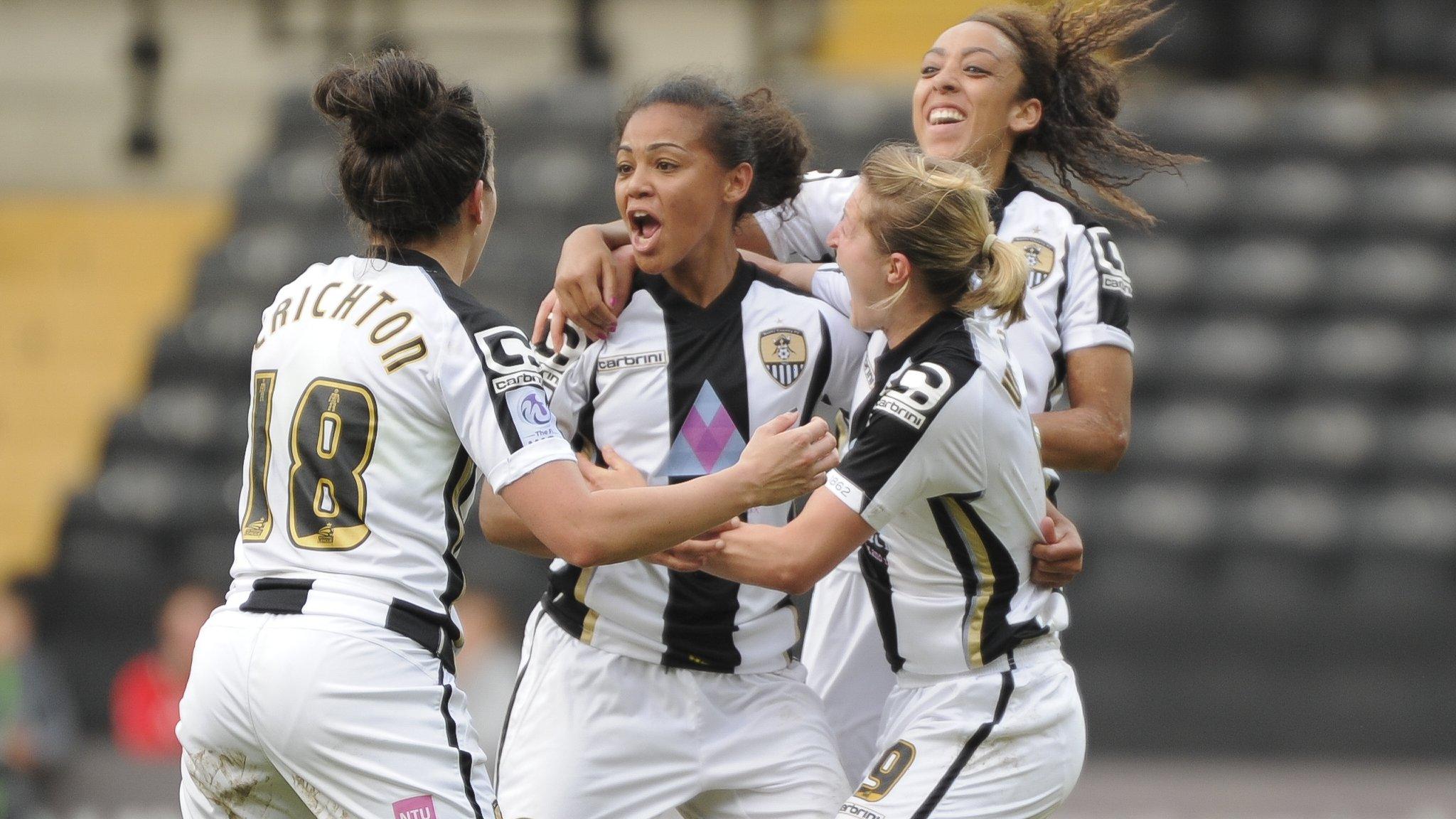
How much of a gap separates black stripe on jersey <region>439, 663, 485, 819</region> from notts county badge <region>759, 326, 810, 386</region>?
1044mm

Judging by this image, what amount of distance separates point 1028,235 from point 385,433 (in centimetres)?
157

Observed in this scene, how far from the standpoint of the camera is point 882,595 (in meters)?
3.52

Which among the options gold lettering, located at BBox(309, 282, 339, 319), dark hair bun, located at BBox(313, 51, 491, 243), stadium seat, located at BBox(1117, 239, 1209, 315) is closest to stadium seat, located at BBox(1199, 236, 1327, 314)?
stadium seat, located at BBox(1117, 239, 1209, 315)

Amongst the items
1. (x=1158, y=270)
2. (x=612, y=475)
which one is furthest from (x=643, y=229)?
(x=1158, y=270)

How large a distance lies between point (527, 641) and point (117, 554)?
19.9 ft

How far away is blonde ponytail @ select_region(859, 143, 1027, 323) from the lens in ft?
10.7

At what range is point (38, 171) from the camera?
11.8 m

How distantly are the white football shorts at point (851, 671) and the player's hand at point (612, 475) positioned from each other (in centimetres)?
67

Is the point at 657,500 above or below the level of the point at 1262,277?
above

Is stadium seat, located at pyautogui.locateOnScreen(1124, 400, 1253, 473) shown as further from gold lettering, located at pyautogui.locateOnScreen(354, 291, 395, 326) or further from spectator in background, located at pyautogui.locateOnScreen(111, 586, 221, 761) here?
gold lettering, located at pyautogui.locateOnScreen(354, 291, 395, 326)

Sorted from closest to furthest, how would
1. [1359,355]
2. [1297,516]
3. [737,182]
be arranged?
[737,182] → [1297,516] → [1359,355]

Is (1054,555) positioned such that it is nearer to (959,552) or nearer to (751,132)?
(959,552)

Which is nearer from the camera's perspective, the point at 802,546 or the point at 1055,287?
the point at 802,546

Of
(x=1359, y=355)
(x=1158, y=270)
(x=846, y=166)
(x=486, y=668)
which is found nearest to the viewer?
(x=486, y=668)
